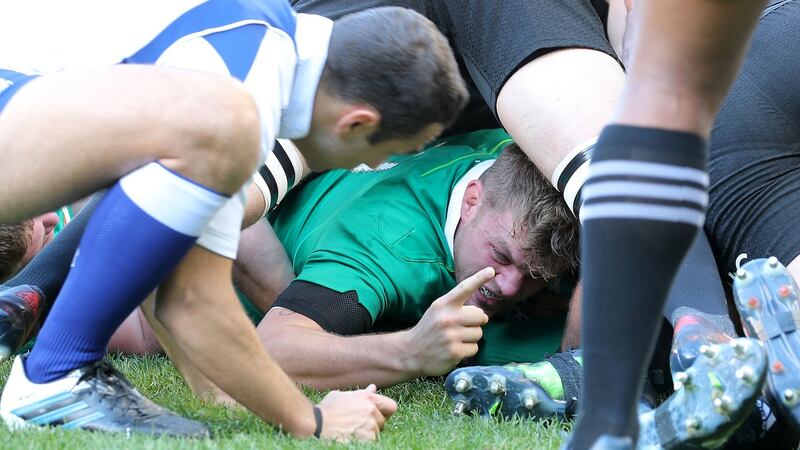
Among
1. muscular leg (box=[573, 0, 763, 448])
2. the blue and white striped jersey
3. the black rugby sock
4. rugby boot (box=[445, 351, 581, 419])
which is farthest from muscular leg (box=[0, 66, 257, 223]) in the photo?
the black rugby sock

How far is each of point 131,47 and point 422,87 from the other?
1.82 feet

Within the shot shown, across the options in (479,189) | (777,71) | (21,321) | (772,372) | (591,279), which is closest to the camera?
(591,279)

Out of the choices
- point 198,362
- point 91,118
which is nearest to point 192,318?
point 198,362

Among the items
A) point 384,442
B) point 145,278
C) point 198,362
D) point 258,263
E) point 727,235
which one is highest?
point 145,278

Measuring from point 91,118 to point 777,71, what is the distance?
1.83 m

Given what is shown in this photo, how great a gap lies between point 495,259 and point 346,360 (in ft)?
1.86

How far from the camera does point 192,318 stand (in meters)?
1.95

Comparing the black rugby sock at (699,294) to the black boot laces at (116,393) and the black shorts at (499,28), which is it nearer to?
the black shorts at (499,28)

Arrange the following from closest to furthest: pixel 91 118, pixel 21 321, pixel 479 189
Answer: pixel 91 118 < pixel 21 321 < pixel 479 189

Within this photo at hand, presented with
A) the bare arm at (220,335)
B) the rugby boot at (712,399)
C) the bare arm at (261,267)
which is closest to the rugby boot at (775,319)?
the rugby boot at (712,399)

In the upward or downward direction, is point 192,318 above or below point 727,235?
above

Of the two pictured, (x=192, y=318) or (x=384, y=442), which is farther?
(x=384, y=442)

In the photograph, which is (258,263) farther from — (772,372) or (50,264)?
(772,372)

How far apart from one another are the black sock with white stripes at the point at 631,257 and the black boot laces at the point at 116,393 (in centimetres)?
94
